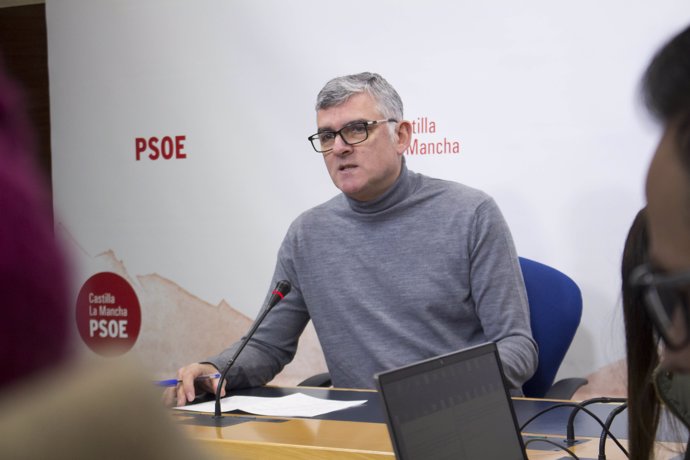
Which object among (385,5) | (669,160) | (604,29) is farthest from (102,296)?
(669,160)

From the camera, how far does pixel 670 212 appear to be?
2.31 feet

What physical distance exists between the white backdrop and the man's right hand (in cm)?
118

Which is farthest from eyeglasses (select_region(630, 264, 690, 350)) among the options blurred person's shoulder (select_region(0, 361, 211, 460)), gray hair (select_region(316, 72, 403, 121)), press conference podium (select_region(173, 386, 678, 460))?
gray hair (select_region(316, 72, 403, 121))

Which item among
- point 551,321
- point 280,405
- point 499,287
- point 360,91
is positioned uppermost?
point 360,91

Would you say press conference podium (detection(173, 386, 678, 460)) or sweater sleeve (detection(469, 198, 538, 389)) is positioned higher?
sweater sleeve (detection(469, 198, 538, 389))

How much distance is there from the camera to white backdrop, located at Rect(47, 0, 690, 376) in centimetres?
284

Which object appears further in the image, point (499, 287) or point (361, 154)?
point (361, 154)

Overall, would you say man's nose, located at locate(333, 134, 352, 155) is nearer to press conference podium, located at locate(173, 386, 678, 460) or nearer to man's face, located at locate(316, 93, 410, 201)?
man's face, located at locate(316, 93, 410, 201)

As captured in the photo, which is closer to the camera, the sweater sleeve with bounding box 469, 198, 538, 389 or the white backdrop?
the sweater sleeve with bounding box 469, 198, 538, 389

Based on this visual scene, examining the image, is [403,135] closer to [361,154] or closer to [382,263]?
[361,154]

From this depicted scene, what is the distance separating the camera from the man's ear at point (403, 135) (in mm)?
2771

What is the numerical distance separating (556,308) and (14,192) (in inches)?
91.2

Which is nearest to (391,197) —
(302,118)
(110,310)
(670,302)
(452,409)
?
(302,118)

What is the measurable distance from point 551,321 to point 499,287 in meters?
0.24
